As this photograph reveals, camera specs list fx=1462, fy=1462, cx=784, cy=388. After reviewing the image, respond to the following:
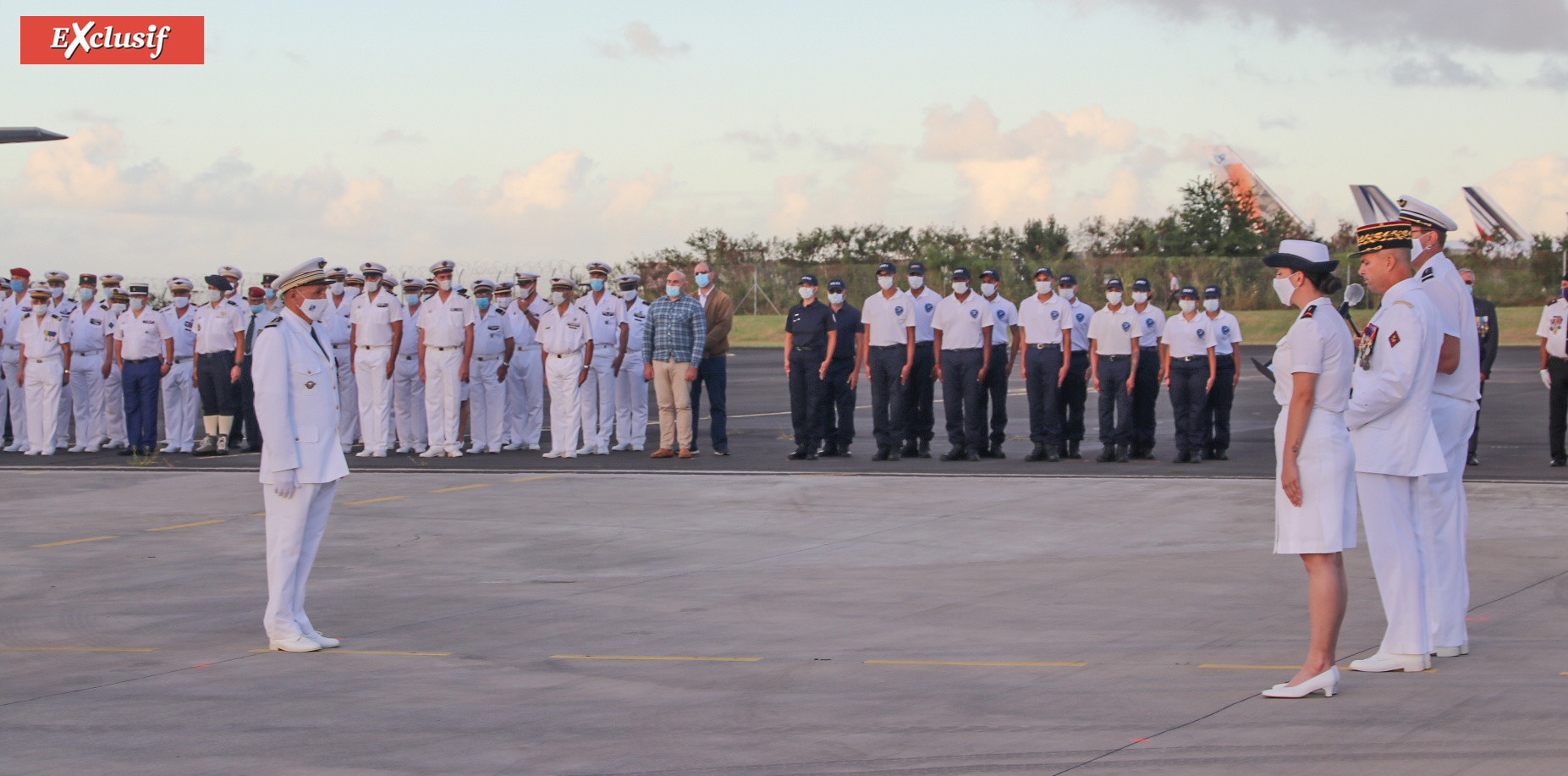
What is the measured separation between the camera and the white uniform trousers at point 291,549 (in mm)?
7277

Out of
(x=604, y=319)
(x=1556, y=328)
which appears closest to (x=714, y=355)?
(x=604, y=319)

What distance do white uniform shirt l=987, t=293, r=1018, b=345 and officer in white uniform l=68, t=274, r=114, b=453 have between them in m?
11.8

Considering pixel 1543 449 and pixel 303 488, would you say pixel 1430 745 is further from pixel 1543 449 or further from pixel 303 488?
pixel 1543 449

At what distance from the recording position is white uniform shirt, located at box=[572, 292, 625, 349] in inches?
707

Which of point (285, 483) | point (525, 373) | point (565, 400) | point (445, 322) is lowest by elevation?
point (285, 483)

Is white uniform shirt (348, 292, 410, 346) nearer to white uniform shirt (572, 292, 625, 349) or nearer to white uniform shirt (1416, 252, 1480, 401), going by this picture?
white uniform shirt (572, 292, 625, 349)

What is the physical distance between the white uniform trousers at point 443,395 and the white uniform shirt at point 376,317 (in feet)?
2.09

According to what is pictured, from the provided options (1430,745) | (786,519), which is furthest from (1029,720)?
(786,519)

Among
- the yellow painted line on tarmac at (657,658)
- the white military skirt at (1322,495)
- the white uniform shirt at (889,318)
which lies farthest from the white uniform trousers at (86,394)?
the white military skirt at (1322,495)

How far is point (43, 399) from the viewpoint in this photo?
19.4 m

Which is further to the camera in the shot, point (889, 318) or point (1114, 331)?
point (889, 318)

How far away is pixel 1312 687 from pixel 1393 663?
78 cm

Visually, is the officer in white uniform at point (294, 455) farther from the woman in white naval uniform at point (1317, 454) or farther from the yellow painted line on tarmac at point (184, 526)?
the yellow painted line on tarmac at point (184, 526)

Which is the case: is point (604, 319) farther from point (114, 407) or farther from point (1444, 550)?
point (1444, 550)
